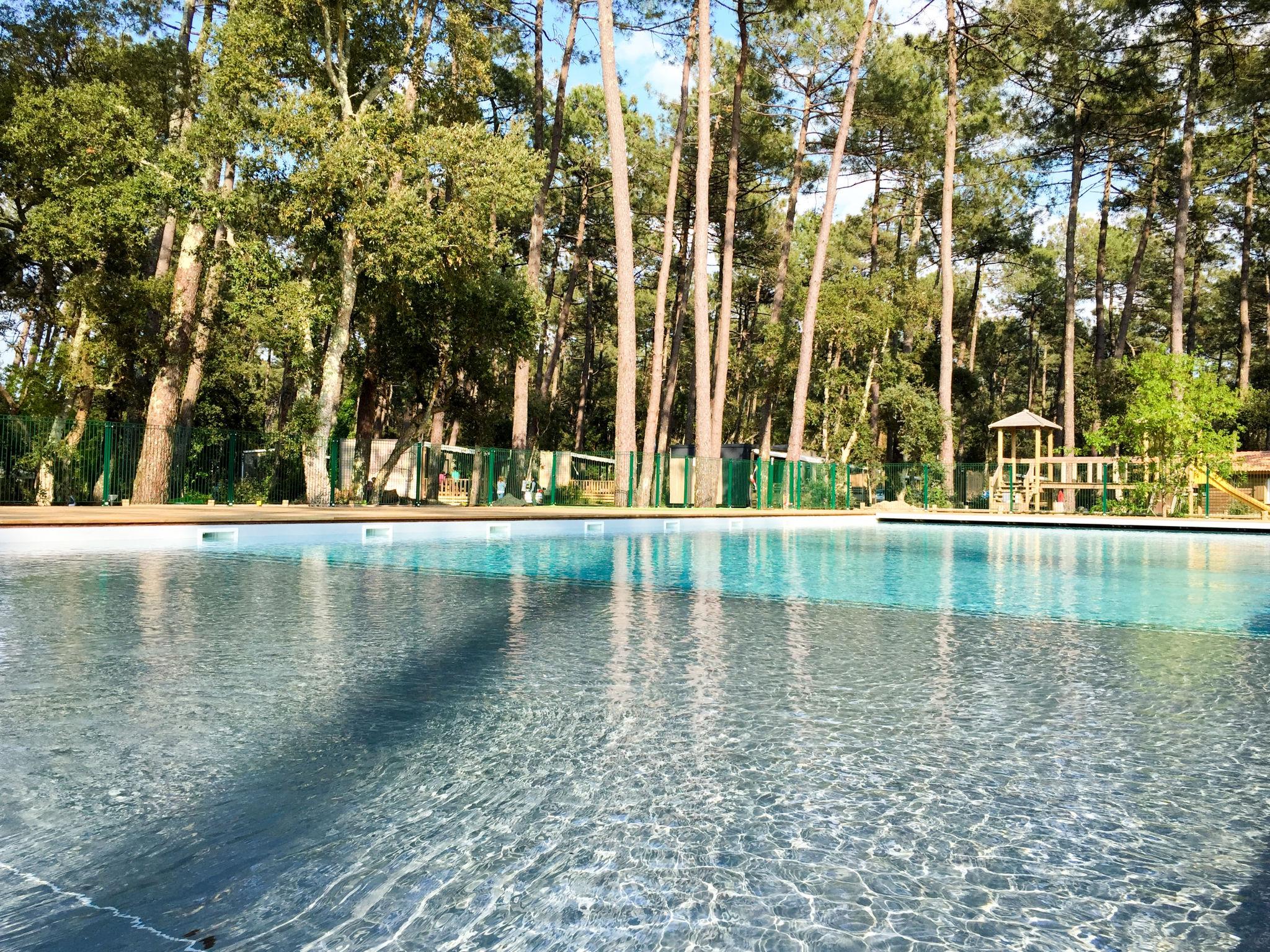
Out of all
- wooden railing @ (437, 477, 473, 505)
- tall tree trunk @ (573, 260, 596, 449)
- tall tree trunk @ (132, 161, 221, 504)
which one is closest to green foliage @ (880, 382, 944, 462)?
tall tree trunk @ (573, 260, 596, 449)

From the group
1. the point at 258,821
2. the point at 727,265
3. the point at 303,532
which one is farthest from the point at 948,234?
the point at 258,821

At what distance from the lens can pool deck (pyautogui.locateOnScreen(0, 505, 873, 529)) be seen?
497 inches

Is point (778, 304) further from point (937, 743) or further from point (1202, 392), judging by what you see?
point (937, 743)

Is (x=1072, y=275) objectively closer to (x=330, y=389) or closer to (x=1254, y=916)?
(x=330, y=389)

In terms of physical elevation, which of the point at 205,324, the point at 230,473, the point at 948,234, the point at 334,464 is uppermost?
the point at 948,234

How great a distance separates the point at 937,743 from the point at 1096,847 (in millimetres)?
1012

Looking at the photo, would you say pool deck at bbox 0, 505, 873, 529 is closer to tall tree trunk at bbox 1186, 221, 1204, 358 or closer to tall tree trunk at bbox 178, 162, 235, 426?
tall tree trunk at bbox 178, 162, 235, 426

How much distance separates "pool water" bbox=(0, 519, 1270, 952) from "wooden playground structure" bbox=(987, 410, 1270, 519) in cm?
2297

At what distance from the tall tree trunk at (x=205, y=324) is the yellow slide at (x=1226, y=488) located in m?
24.5

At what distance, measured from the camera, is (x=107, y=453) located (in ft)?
61.5

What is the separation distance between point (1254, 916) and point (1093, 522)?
2059 centimetres

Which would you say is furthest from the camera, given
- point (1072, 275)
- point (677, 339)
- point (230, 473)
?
point (677, 339)

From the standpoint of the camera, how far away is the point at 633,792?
296 centimetres

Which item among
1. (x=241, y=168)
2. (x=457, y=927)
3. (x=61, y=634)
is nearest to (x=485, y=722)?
(x=457, y=927)
